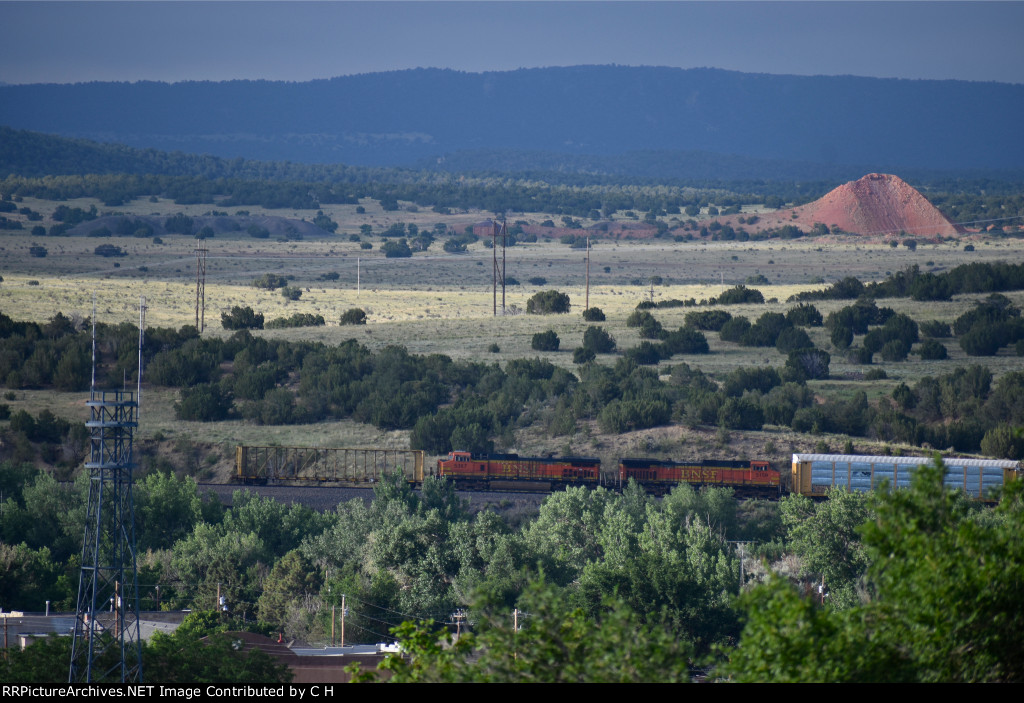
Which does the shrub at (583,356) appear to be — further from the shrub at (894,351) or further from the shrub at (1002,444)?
the shrub at (1002,444)

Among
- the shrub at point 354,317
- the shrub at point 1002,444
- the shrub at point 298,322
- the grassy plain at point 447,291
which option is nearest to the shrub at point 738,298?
the grassy plain at point 447,291

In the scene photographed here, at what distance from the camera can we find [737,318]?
72750 mm

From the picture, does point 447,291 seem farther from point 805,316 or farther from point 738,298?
point 805,316

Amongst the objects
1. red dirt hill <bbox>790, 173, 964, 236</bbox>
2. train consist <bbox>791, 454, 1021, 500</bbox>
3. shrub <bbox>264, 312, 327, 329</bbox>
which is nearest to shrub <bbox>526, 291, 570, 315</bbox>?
shrub <bbox>264, 312, 327, 329</bbox>

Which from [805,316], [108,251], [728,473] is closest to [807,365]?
[805,316]

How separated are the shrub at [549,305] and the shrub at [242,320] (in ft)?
62.3

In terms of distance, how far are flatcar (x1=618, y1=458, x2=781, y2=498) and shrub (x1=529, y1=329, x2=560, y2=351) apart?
81.3ft

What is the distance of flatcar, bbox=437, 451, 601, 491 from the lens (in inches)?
1715

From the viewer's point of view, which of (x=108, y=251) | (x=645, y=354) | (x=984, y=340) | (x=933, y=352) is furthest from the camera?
(x=108, y=251)

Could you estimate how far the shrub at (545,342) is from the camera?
67.8m

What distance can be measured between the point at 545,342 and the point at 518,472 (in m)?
24.7

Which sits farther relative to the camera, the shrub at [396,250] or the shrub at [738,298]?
the shrub at [396,250]

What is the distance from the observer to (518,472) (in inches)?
1732
